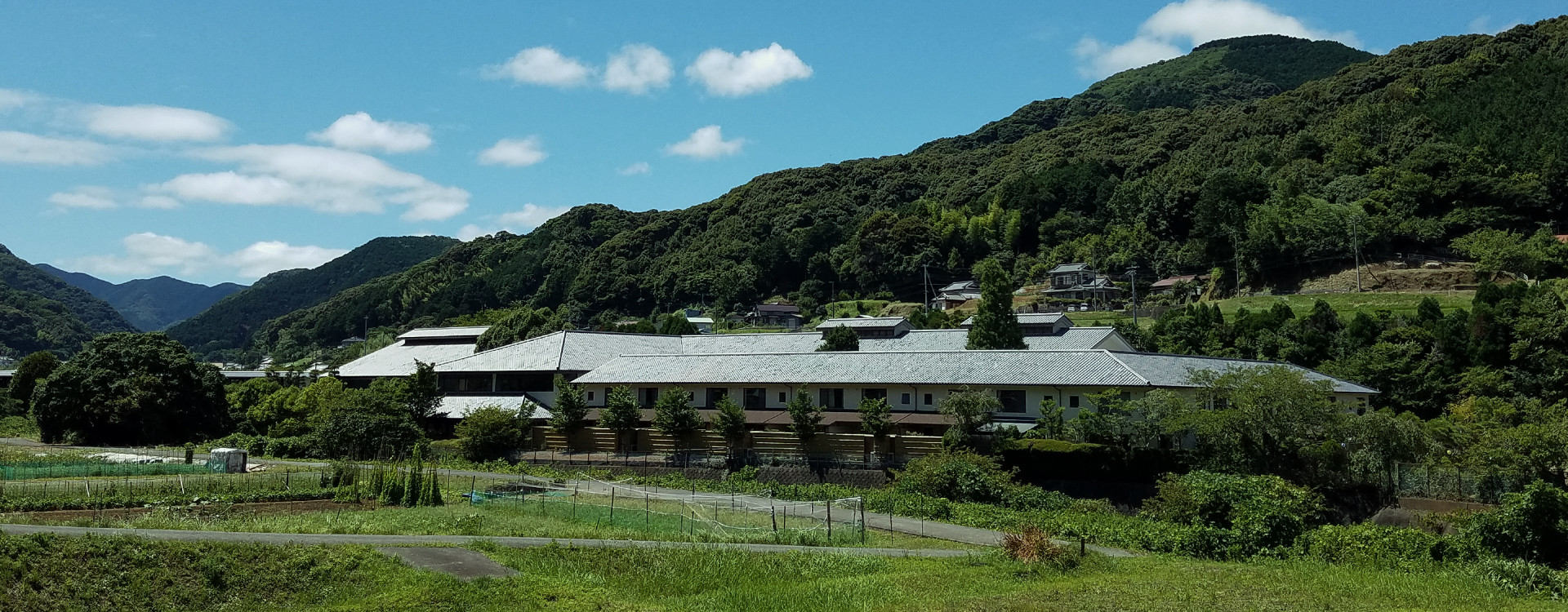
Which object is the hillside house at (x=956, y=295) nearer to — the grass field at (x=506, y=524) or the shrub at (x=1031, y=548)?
the grass field at (x=506, y=524)

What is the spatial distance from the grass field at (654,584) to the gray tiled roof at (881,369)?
20.2 metres

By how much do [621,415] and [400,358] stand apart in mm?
27146

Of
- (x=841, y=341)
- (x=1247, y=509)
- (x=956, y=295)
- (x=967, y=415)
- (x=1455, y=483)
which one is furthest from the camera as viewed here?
(x=956, y=295)

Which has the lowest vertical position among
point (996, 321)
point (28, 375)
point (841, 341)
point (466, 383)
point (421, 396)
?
point (421, 396)

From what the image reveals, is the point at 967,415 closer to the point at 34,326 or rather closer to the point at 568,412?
the point at 568,412

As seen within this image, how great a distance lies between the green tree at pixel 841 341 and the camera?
5747 cm

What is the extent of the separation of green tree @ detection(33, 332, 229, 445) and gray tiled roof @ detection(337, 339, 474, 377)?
440 inches

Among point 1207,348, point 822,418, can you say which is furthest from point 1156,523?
point 1207,348

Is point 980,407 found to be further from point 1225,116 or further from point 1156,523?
point 1225,116

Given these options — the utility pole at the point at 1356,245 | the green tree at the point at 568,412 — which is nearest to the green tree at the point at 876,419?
the green tree at the point at 568,412

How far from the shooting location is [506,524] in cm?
2542

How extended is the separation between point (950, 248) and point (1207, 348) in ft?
188

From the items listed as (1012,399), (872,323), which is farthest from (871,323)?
(1012,399)

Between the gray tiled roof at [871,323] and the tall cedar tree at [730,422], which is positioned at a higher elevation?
the gray tiled roof at [871,323]
